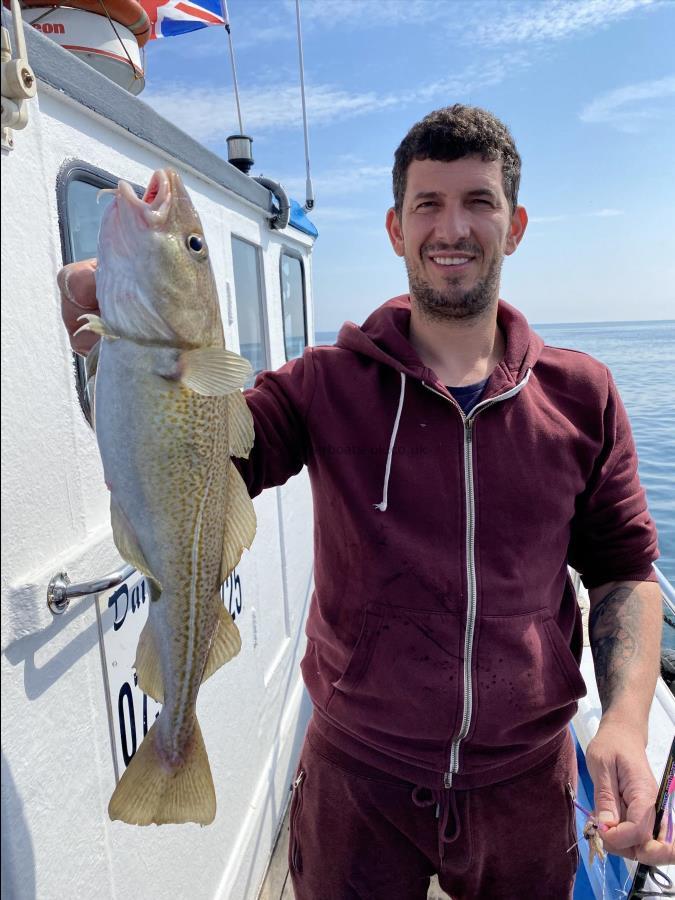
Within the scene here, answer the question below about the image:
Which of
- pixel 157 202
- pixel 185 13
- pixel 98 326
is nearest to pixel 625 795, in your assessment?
pixel 98 326

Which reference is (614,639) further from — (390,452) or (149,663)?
(149,663)

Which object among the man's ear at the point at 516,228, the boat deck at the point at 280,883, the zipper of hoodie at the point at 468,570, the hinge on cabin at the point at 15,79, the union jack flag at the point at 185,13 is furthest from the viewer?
the union jack flag at the point at 185,13

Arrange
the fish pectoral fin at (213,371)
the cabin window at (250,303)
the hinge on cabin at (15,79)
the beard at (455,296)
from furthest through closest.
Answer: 1. the cabin window at (250,303)
2. the beard at (455,296)
3. the fish pectoral fin at (213,371)
4. the hinge on cabin at (15,79)

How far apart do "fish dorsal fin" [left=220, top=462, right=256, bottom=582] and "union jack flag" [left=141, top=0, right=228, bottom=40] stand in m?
3.32

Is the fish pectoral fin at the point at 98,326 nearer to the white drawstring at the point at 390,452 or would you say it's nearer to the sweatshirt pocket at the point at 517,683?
the white drawstring at the point at 390,452

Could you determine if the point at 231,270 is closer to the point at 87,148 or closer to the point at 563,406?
the point at 87,148

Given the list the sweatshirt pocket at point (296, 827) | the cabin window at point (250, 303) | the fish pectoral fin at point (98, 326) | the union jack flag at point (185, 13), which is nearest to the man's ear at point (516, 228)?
the cabin window at point (250, 303)

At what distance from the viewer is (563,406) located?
2.13 metres

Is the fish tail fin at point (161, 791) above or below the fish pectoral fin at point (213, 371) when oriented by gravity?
below

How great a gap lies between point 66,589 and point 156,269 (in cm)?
80

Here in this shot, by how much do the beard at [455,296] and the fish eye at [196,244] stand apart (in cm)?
102

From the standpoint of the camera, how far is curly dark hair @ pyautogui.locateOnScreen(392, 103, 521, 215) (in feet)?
6.97

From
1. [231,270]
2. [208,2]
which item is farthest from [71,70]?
[208,2]

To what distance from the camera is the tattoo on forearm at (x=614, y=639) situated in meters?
2.17
